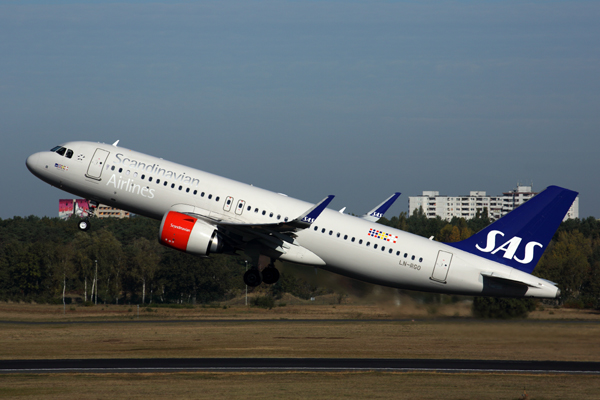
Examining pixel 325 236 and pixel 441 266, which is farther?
pixel 441 266

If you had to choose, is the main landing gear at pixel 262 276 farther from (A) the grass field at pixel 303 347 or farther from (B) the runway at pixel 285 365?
(B) the runway at pixel 285 365

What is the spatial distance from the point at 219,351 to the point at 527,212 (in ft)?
84.8

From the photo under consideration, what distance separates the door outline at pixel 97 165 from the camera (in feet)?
130

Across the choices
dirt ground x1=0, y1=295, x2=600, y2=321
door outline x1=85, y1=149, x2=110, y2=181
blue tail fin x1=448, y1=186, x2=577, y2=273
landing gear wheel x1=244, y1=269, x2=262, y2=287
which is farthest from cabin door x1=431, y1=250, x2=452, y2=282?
dirt ground x1=0, y1=295, x2=600, y2=321

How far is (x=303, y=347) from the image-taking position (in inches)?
2138

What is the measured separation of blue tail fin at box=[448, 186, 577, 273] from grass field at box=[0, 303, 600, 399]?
A: 425 cm

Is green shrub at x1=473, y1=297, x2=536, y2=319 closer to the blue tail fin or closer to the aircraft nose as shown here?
the blue tail fin

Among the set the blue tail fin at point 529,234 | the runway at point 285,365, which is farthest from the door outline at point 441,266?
the runway at point 285,365

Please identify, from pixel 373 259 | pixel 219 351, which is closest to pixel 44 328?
pixel 219 351

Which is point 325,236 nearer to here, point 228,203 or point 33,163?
point 228,203

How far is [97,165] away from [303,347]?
2359 cm

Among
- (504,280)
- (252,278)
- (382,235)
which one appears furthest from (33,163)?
(504,280)

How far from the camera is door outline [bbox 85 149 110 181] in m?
39.6

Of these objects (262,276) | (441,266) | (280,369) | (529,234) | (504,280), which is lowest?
(280,369)
